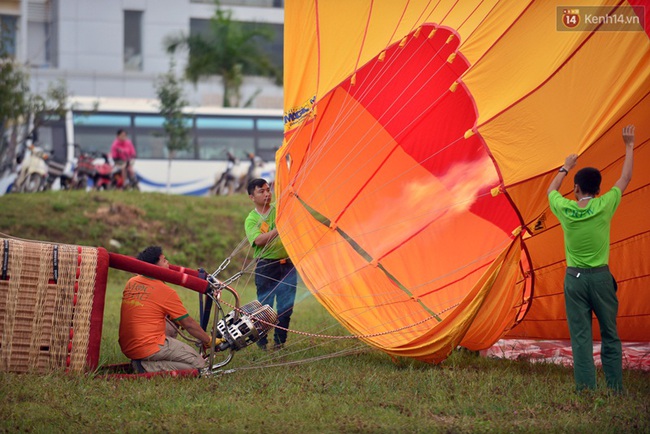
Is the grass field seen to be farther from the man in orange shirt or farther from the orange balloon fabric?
the orange balloon fabric

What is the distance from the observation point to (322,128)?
8.20 meters

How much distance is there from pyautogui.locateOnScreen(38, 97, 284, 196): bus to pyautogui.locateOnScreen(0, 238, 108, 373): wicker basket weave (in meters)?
16.2

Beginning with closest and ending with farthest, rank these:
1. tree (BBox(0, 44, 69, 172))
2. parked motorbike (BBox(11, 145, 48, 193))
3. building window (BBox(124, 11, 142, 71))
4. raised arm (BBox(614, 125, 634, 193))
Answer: raised arm (BBox(614, 125, 634, 193))
tree (BBox(0, 44, 69, 172))
parked motorbike (BBox(11, 145, 48, 193))
building window (BBox(124, 11, 142, 71))

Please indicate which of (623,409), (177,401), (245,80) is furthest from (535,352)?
(245,80)

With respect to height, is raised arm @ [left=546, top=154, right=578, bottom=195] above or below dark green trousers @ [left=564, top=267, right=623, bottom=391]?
above

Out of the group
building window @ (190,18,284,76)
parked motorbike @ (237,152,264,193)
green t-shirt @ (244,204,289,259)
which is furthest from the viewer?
building window @ (190,18,284,76)

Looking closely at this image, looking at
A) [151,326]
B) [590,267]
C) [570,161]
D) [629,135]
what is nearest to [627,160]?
[629,135]

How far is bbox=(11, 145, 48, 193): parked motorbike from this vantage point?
64.5ft

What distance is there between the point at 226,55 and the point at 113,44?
7134 millimetres

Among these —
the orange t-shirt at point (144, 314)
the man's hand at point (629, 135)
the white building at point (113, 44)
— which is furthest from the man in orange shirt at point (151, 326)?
the white building at point (113, 44)

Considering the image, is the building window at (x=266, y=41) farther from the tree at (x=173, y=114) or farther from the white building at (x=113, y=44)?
the tree at (x=173, y=114)

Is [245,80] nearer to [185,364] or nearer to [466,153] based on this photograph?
[466,153]

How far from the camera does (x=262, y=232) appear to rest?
7598mm

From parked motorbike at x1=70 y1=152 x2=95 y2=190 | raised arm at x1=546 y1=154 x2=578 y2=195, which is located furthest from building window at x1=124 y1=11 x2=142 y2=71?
raised arm at x1=546 y1=154 x2=578 y2=195
